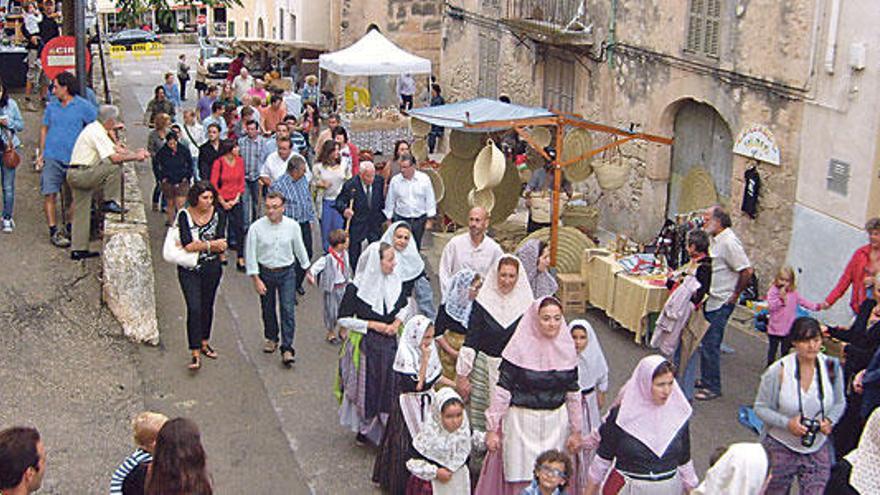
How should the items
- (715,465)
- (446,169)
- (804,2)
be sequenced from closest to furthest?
(715,465) → (804,2) → (446,169)

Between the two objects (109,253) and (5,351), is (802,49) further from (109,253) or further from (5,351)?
(5,351)

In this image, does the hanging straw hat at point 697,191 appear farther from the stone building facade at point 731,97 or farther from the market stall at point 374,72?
the market stall at point 374,72

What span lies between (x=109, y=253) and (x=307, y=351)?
2053mm

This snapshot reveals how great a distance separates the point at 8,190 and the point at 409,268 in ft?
17.5

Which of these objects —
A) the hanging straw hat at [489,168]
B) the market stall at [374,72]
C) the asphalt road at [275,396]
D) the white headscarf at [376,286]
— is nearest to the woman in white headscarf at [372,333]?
the white headscarf at [376,286]

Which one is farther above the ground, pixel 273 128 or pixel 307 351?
pixel 273 128

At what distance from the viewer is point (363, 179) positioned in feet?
40.7

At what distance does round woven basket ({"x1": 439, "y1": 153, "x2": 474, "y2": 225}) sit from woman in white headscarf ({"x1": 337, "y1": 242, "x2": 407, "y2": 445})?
608 centimetres

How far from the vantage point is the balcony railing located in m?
17.8

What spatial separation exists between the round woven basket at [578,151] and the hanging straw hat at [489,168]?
0.84 meters

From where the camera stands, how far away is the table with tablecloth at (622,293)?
11328 mm

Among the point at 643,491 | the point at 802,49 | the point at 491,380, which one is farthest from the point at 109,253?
the point at 802,49

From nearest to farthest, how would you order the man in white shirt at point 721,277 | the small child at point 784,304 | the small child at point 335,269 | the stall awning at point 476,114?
the man in white shirt at point 721,277 < the small child at point 784,304 < the small child at point 335,269 < the stall awning at point 476,114

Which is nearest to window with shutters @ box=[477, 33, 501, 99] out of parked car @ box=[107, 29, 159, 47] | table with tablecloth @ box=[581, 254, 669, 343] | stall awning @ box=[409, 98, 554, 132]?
stall awning @ box=[409, 98, 554, 132]
